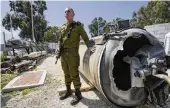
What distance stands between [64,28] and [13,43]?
37.7 feet

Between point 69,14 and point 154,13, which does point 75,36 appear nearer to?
point 69,14

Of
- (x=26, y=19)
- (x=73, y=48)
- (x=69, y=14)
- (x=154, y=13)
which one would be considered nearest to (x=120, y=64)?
(x=73, y=48)

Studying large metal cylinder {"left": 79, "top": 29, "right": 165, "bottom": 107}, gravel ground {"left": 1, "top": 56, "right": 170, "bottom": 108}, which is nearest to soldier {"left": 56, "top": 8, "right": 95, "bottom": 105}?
gravel ground {"left": 1, "top": 56, "right": 170, "bottom": 108}

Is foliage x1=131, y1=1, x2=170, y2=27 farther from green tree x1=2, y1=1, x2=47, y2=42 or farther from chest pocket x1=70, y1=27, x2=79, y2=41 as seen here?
chest pocket x1=70, y1=27, x2=79, y2=41

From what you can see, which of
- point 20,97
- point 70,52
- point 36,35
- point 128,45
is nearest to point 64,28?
point 70,52

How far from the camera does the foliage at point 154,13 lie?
2414 cm

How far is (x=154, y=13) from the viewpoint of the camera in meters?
25.3

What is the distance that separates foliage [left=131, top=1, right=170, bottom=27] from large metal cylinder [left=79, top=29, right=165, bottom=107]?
61.8 feet

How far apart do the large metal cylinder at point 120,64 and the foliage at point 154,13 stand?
61.8 ft

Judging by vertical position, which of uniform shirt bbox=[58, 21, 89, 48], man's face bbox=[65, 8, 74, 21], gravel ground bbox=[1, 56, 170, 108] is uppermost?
man's face bbox=[65, 8, 74, 21]

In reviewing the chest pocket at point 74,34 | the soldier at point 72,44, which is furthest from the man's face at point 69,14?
the chest pocket at point 74,34

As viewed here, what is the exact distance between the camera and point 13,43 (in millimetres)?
14695

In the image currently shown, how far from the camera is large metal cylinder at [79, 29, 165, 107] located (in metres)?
3.17

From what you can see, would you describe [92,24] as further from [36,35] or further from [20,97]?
[20,97]
